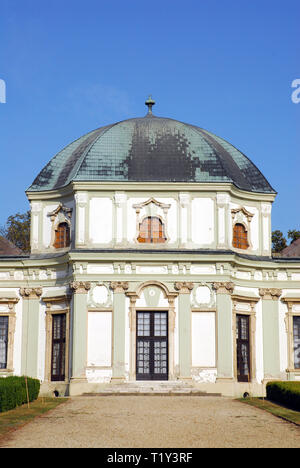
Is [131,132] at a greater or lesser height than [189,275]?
greater

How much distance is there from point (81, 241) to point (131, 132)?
7033mm

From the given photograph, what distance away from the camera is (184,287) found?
37.2 m

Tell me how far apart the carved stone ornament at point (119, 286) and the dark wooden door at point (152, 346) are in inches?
57.4

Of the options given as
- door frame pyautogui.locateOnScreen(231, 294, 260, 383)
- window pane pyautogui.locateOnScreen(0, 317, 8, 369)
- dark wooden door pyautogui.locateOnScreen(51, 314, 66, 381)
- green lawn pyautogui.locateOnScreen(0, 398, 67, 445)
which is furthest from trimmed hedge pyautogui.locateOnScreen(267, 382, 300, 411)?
window pane pyautogui.locateOnScreen(0, 317, 8, 369)

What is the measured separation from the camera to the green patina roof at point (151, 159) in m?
38.7

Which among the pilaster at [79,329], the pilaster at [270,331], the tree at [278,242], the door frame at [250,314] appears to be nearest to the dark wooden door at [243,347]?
the door frame at [250,314]

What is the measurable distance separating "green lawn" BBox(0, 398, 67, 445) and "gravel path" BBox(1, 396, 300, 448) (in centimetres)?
38

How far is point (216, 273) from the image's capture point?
37.5 m

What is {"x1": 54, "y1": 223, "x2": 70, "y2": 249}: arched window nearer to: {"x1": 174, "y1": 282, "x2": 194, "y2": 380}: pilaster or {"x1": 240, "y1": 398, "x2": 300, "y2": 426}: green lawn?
{"x1": 174, "y1": 282, "x2": 194, "y2": 380}: pilaster

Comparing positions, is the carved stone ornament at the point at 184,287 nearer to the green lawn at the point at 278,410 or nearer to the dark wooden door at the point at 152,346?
the dark wooden door at the point at 152,346
